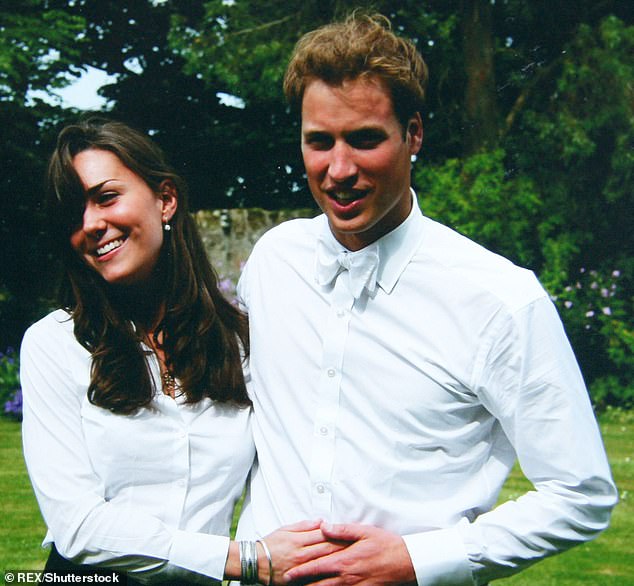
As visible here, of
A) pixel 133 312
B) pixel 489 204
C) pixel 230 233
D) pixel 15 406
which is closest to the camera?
pixel 133 312

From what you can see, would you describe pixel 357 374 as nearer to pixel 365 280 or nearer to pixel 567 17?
pixel 365 280

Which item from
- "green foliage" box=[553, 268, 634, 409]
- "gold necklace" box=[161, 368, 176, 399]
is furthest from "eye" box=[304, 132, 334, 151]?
"green foliage" box=[553, 268, 634, 409]

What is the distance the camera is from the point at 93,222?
2.90m

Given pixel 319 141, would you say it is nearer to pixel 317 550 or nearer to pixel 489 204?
pixel 317 550

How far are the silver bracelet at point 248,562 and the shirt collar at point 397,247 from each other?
0.79 metres

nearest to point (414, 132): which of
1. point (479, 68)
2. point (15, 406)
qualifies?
point (15, 406)

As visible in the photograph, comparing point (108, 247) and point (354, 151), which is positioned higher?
point (354, 151)

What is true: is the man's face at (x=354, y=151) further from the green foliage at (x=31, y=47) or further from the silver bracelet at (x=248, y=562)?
the green foliage at (x=31, y=47)

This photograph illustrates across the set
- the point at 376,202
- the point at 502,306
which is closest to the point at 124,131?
the point at 376,202

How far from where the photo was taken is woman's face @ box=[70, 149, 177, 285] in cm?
292

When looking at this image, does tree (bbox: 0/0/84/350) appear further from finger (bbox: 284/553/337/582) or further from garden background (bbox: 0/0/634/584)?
finger (bbox: 284/553/337/582)

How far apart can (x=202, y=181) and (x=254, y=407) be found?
11068mm

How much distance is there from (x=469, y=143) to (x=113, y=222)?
9.35 meters

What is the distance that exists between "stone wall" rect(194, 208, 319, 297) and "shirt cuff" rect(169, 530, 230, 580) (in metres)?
7.80
